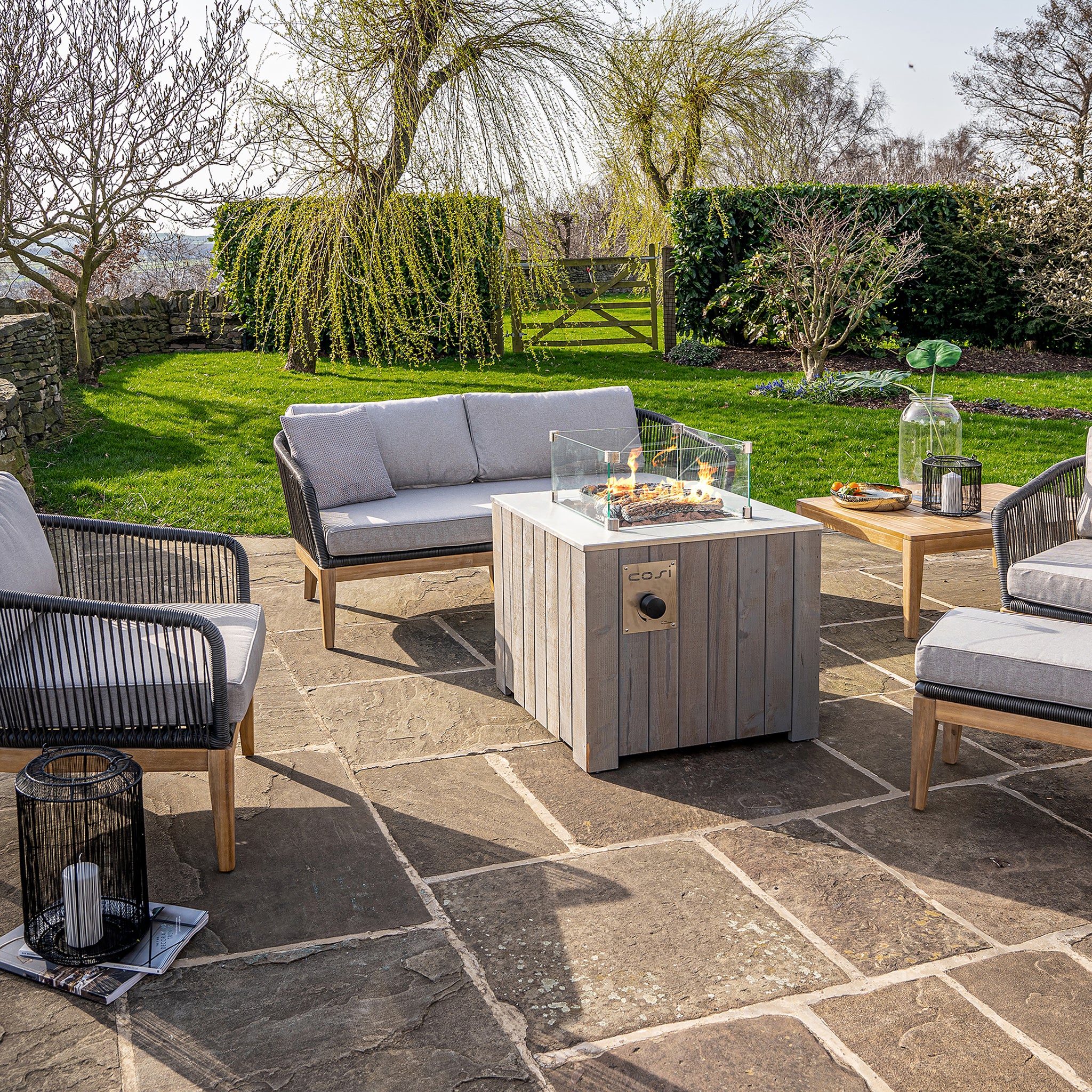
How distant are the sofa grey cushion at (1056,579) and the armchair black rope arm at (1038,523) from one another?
0.9 inches

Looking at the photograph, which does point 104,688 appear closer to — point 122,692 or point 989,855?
point 122,692

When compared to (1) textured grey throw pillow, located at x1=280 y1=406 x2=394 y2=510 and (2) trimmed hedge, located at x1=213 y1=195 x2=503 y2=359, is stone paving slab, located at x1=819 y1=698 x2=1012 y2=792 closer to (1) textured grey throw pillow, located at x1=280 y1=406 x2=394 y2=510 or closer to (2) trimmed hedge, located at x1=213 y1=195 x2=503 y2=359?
(1) textured grey throw pillow, located at x1=280 y1=406 x2=394 y2=510

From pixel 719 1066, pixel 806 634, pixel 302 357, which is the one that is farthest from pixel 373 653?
pixel 302 357

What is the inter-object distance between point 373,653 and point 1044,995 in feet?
8.73

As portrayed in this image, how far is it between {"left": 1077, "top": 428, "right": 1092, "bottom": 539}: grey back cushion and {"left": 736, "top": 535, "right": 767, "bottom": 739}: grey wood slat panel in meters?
1.44

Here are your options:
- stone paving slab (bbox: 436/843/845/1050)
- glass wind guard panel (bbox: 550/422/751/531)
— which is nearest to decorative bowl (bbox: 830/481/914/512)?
glass wind guard panel (bbox: 550/422/751/531)

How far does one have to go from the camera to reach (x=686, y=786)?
3.00m

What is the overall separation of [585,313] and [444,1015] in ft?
50.3

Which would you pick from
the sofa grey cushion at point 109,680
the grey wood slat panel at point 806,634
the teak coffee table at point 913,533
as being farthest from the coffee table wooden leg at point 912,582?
the sofa grey cushion at point 109,680

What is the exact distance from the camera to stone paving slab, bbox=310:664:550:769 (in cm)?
329

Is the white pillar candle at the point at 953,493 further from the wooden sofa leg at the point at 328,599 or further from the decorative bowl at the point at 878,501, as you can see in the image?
the wooden sofa leg at the point at 328,599

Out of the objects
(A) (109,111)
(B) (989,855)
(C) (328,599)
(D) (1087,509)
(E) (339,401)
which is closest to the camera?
(B) (989,855)

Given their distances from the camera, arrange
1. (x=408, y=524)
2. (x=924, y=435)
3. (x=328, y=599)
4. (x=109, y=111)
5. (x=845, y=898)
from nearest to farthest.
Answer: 1. (x=845, y=898)
2. (x=328, y=599)
3. (x=408, y=524)
4. (x=924, y=435)
5. (x=109, y=111)

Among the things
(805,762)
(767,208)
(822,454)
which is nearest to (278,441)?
(805,762)
